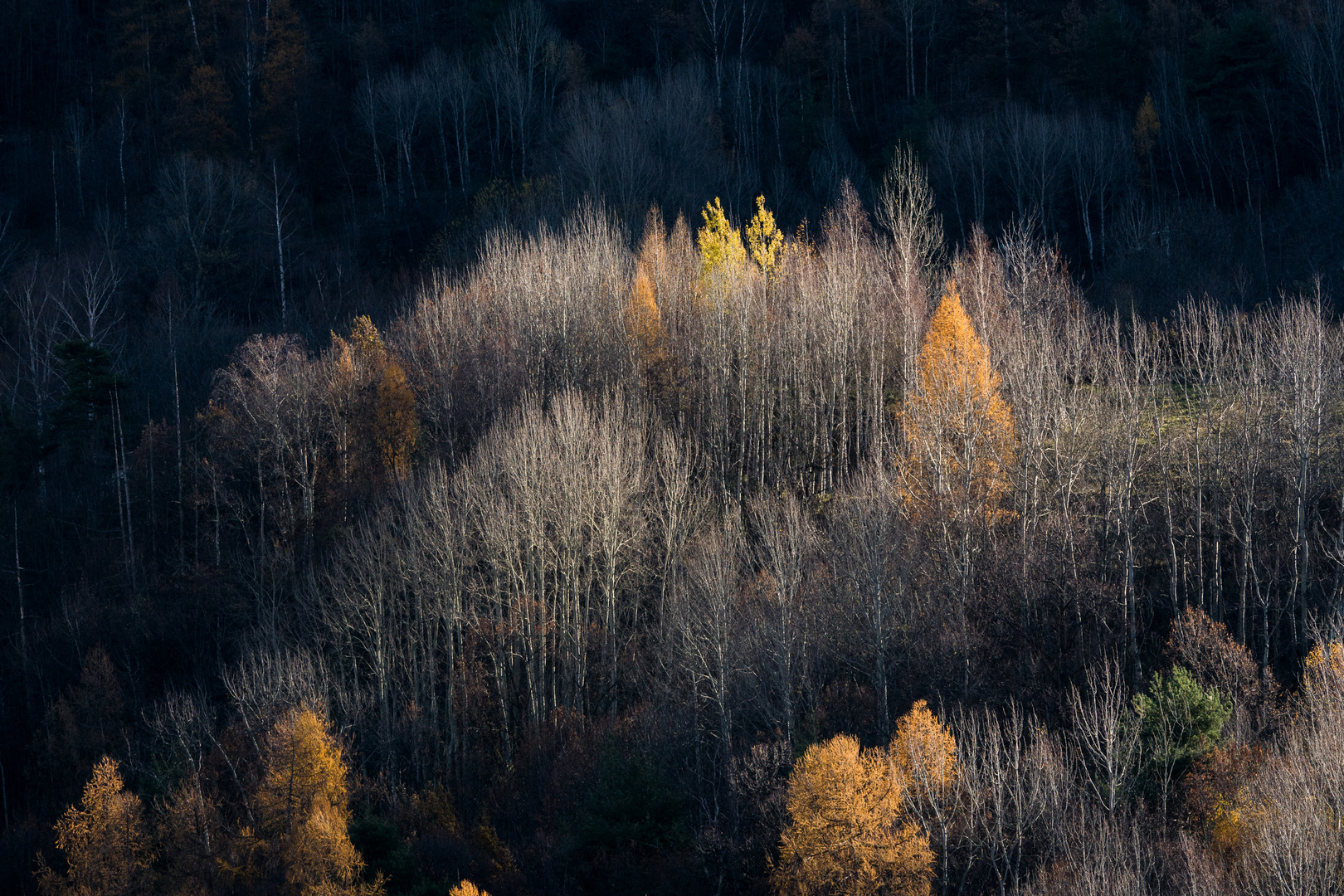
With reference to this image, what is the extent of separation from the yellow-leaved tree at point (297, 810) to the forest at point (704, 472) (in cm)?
13

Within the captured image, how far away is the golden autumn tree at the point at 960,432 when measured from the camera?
3241cm

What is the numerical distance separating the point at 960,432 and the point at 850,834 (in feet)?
44.8

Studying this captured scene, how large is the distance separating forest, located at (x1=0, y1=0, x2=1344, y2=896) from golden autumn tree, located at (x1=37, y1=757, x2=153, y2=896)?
18 cm

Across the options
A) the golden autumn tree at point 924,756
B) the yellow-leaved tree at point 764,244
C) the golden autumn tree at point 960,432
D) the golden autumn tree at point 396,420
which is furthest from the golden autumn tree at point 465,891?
the yellow-leaved tree at point 764,244

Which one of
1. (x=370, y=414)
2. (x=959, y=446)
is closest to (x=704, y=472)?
(x=959, y=446)

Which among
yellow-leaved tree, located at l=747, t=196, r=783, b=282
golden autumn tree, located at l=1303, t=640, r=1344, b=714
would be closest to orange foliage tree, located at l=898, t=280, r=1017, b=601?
golden autumn tree, located at l=1303, t=640, r=1344, b=714

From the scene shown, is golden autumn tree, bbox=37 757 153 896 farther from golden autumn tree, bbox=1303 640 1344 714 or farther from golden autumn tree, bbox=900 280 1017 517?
golden autumn tree, bbox=1303 640 1344 714

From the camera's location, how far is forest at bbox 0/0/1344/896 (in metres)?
26.4

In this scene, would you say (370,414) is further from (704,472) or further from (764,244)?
(764,244)

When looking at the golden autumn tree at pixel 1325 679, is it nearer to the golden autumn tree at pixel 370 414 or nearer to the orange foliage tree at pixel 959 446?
the orange foliage tree at pixel 959 446

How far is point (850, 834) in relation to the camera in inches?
919

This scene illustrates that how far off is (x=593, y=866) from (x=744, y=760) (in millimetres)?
4402

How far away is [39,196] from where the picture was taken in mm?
75750

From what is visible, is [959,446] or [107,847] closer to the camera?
[107,847]
